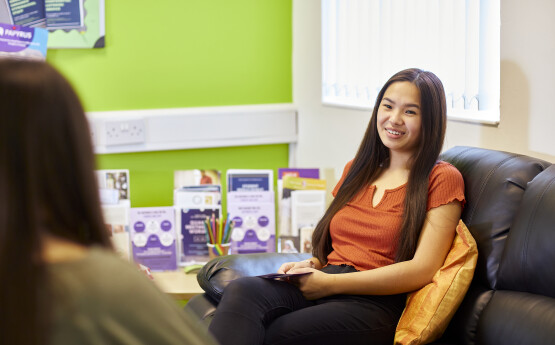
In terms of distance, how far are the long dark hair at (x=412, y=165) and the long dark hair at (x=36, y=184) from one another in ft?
4.13

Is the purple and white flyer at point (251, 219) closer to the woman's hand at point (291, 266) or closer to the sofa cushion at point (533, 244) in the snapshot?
the woman's hand at point (291, 266)

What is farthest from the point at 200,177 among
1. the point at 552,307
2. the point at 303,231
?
the point at 552,307

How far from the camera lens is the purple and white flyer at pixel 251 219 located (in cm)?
287

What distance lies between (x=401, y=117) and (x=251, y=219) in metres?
1.06

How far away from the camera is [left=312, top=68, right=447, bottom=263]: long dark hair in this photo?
190 cm

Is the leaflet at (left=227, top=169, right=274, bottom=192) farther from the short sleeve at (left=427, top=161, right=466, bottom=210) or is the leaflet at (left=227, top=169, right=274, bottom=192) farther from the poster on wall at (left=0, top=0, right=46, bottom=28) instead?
the poster on wall at (left=0, top=0, right=46, bottom=28)

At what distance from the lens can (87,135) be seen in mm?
789

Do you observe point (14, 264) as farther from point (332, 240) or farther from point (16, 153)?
point (332, 240)

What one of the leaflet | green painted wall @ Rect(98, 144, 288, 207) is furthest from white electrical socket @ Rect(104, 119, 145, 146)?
the leaflet

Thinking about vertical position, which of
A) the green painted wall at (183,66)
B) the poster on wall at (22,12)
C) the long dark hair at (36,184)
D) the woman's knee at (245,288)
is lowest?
the woman's knee at (245,288)

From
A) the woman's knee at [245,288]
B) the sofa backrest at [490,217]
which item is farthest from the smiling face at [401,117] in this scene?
the woman's knee at [245,288]

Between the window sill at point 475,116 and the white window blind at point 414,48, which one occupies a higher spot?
the white window blind at point 414,48

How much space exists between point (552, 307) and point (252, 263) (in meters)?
1.03

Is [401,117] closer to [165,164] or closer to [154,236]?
[154,236]
